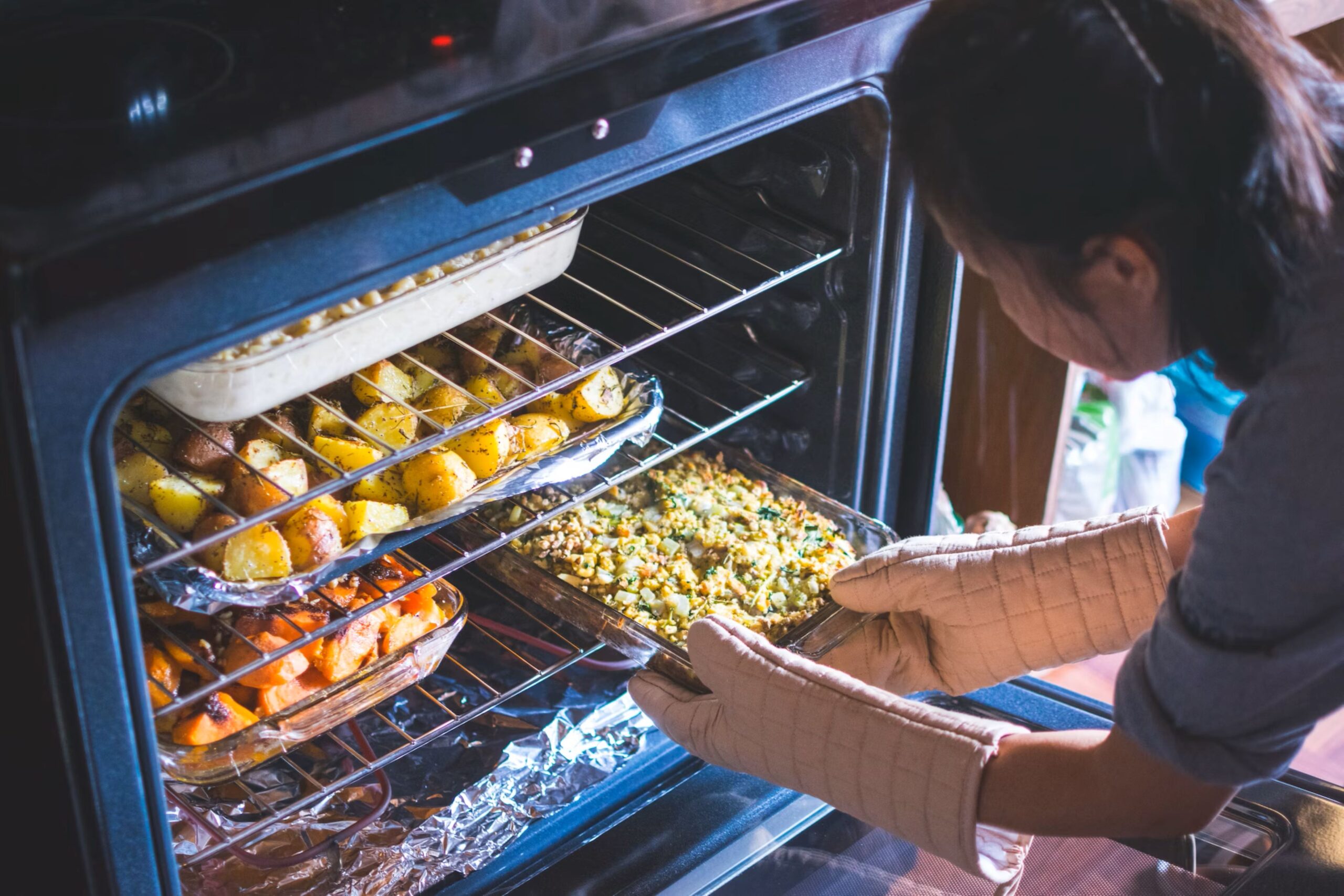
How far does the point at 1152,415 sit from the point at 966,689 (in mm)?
1019

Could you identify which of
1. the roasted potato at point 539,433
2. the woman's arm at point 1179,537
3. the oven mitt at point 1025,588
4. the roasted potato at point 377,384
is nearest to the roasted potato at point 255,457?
the roasted potato at point 377,384

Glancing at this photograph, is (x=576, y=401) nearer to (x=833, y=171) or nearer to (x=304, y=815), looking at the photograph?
(x=833, y=171)

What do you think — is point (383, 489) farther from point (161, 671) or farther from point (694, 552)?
point (694, 552)

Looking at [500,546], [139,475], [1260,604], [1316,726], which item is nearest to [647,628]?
[500,546]

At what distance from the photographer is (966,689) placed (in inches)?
52.5

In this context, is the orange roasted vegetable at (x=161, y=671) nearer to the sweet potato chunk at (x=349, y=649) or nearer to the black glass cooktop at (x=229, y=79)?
the sweet potato chunk at (x=349, y=649)

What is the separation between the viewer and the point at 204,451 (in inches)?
44.3

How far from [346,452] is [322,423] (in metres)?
0.07

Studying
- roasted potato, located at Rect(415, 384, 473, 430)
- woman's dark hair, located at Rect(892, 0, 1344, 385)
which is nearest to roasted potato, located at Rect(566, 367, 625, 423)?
roasted potato, located at Rect(415, 384, 473, 430)

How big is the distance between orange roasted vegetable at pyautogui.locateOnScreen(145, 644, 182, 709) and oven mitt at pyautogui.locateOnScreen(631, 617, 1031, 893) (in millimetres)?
436

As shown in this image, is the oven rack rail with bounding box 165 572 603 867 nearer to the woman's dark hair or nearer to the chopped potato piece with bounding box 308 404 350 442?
the chopped potato piece with bounding box 308 404 350 442

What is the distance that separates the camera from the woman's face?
0.83 meters

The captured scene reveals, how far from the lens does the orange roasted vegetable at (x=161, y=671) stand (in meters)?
1.05

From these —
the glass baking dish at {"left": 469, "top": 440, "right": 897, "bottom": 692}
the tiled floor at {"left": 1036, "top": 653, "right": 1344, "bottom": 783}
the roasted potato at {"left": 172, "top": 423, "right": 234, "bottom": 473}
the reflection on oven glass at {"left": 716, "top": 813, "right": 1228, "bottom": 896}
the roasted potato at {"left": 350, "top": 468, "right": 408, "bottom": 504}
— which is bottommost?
the tiled floor at {"left": 1036, "top": 653, "right": 1344, "bottom": 783}
